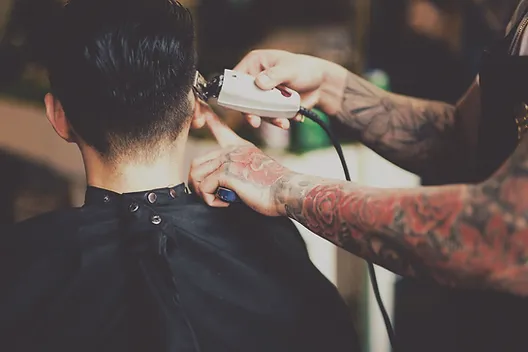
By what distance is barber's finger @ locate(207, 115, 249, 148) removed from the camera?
46.2 inches

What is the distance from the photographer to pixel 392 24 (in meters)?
2.45

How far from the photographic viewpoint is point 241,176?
3.55ft

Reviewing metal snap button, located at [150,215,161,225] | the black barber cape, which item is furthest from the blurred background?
metal snap button, located at [150,215,161,225]

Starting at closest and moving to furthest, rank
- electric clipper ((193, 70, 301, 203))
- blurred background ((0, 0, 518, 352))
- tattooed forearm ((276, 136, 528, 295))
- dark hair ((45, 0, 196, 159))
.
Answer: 1. tattooed forearm ((276, 136, 528, 295))
2. dark hair ((45, 0, 196, 159))
3. electric clipper ((193, 70, 301, 203))
4. blurred background ((0, 0, 518, 352))

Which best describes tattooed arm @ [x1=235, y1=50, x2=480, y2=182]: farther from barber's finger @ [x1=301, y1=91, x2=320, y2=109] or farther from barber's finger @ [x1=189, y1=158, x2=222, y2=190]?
barber's finger @ [x1=189, y1=158, x2=222, y2=190]

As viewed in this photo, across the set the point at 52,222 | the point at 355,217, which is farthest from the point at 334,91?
the point at 52,222

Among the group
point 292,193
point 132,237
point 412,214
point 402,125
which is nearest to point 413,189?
point 412,214

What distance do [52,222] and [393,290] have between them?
156 cm

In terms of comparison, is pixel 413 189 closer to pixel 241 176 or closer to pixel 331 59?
pixel 241 176

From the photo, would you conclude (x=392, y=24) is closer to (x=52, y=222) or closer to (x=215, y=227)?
(x=215, y=227)

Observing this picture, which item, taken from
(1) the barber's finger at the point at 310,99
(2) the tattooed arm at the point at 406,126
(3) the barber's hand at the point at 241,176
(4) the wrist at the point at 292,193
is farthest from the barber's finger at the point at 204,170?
(2) the tattooed arm at the point at 406,126

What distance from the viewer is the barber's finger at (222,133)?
3.85 feet

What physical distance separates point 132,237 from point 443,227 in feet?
1.55

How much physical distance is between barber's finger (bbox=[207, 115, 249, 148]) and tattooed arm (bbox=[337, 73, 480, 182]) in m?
0.36
